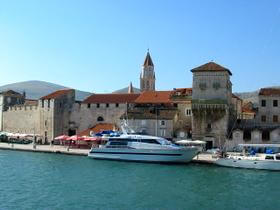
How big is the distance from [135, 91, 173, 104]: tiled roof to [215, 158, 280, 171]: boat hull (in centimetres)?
1894

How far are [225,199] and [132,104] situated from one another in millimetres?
36840

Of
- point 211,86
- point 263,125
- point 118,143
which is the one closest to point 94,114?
point 118,143

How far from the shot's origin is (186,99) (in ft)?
207

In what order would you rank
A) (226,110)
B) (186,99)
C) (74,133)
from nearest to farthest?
(226,110)
(186,99)
(74,133)

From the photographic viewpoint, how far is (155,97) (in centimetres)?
6569

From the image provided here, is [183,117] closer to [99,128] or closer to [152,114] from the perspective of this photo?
[152,114]

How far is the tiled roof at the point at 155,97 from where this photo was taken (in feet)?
211

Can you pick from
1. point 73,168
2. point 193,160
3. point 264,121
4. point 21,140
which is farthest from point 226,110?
point 21,140

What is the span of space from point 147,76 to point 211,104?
46.5 metres

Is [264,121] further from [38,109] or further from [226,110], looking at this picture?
[38,109]

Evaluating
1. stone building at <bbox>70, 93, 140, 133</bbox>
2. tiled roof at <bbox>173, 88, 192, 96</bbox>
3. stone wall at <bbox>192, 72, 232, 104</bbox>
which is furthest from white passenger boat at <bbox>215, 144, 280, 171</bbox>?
stone building at <bbox>70, 93, 140, 133</bbox>

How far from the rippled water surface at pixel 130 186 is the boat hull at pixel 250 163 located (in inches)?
42.6

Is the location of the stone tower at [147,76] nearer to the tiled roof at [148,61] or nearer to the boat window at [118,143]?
the tiled roof at [148,61]

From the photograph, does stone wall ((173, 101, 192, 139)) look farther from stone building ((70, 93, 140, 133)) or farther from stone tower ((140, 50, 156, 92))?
stone tower ((140, 50, 156, 92))
